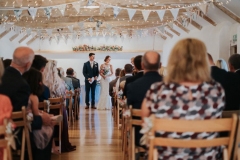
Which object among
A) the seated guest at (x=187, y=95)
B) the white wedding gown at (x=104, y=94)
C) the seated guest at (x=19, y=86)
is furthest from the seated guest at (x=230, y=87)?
the white wedding gown at (x=104, y=94)

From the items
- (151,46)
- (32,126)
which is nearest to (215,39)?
(151,46)

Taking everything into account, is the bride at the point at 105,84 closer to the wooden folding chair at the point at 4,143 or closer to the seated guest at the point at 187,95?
the wooden folding chair at the point at 4,143

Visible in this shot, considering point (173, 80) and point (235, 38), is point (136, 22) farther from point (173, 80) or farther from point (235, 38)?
point (173, 80)

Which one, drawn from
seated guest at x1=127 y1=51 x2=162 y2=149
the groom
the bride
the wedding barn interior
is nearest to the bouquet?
the bride

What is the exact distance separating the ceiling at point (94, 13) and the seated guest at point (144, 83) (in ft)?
17.0

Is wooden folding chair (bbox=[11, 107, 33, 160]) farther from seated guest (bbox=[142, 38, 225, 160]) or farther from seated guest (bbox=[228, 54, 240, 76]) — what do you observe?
seated guest (bbox=[228, 54, 240, 76])

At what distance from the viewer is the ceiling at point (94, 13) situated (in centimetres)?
997

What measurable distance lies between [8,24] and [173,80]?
10541 millimetres

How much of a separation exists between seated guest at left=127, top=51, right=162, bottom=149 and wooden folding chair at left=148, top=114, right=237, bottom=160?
1.15 meters

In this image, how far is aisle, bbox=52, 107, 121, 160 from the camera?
5.18 meters

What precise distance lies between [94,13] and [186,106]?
10.4 metres

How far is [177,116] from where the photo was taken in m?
2.38

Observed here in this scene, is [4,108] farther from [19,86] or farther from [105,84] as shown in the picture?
[105,84]

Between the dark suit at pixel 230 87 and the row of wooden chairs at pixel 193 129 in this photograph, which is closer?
the row of wooden chairs at pixel 193 129
